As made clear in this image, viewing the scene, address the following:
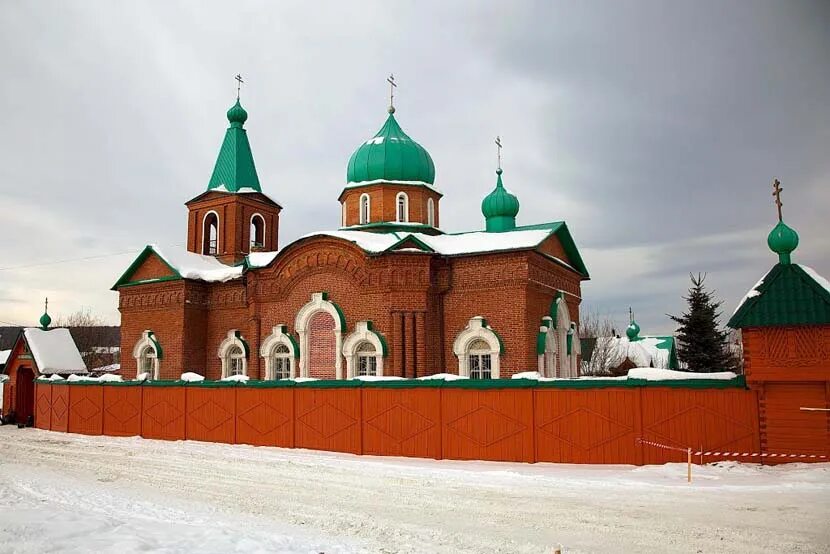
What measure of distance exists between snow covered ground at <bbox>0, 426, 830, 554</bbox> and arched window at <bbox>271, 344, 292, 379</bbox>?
22.5ft

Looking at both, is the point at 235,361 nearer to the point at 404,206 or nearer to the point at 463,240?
the point at 404,206

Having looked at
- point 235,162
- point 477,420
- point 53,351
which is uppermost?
point 235,162

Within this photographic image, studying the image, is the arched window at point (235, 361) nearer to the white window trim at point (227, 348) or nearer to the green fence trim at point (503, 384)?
the white window trim at point (227, 348)

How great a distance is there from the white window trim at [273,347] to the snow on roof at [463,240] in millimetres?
2958

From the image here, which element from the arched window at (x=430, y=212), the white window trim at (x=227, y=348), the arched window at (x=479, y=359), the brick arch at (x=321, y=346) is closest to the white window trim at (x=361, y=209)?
the arched window at (x=430, y=212)

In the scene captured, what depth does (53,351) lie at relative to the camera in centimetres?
2380

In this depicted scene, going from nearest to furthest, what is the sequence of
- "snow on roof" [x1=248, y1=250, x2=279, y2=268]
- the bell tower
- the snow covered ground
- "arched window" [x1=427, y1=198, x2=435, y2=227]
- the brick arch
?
the snow covered ground < the brick arch < "snow on roof" [x1=248, y1=250, x2=279, y2=268] < "arched window" [x1=427, y1=198, x2=435, y2=227] < the bell tower

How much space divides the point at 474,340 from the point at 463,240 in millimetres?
2748

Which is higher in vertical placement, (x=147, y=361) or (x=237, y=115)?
(x=237, y=115)

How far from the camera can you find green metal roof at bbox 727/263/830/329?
1085 cm

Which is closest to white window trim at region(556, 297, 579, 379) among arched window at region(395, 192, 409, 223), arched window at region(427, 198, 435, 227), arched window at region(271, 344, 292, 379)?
arched window at region(427, 198, 435, 227)

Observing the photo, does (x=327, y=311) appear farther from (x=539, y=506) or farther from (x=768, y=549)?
(x=768, y=549)

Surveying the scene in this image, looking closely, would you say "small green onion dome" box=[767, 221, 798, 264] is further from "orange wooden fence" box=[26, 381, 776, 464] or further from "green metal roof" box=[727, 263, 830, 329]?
"orange wooden fence" box=[26, 381, 776, 464]

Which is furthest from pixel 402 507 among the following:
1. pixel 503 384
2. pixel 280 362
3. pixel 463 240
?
pixel 280 362
